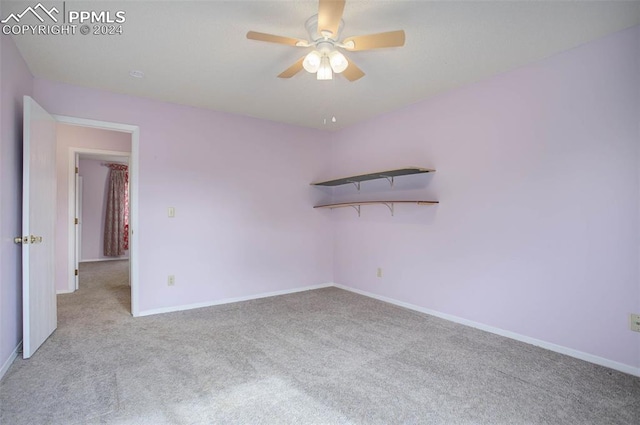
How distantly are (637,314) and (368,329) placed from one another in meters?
1.99

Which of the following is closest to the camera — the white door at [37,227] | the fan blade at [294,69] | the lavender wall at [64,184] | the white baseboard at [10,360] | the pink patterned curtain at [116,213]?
the white baseboard at [10,360]

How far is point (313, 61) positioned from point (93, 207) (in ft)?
25.0

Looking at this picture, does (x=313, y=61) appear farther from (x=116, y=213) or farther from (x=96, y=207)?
(x=96, y=207)

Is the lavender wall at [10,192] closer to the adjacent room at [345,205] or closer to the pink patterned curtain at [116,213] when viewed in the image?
the adjacent room at [345,205]

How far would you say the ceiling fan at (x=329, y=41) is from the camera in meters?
1.79

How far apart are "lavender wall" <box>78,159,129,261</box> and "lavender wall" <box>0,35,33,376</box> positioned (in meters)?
5.59

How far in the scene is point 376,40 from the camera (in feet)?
6.49

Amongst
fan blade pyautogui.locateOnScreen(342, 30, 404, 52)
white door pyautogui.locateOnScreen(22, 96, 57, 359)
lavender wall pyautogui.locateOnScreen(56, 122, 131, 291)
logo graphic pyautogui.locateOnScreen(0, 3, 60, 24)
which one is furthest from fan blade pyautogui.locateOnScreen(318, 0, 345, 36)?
lavender wall pyautogui.locateOnScreen(56, 122, 131, 291)

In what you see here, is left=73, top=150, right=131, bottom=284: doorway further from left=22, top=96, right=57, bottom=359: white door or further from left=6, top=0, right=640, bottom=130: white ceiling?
left=6, top=0, right=640, bottom=130: white ceiling

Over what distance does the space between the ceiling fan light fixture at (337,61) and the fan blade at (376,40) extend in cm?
8

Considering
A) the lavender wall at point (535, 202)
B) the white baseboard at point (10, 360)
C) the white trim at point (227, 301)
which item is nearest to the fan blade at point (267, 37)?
the lavender wall at point (535, 202)

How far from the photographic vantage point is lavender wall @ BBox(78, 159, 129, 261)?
746cm

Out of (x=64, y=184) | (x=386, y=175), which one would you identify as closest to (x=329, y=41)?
(x=386, y=175)

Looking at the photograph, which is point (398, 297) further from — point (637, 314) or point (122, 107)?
point (122, 107)
